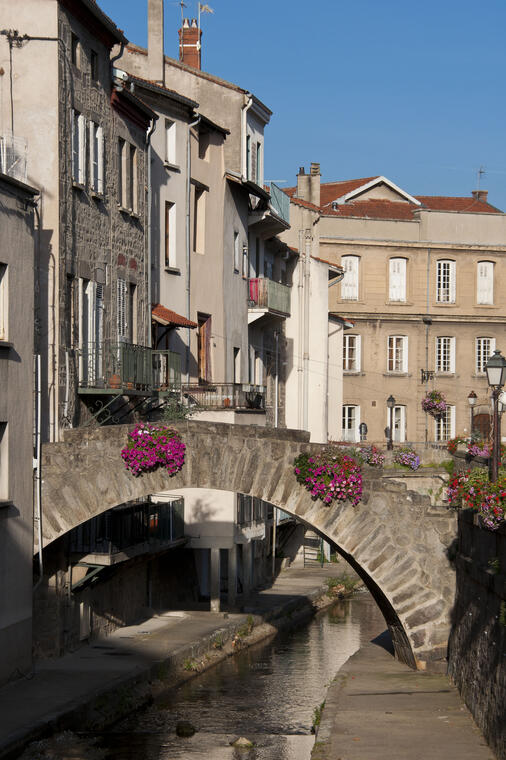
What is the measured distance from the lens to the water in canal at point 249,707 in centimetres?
2044

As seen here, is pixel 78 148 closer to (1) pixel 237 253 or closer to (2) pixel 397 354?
(1) pixel 237 253

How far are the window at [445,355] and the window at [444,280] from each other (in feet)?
6.19

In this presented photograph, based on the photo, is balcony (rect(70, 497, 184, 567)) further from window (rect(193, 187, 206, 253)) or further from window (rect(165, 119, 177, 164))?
window (rect(165, 119, 177, 164))

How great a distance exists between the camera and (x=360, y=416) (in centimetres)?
5750

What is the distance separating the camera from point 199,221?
117ft

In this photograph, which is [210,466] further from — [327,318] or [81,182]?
[327,318]

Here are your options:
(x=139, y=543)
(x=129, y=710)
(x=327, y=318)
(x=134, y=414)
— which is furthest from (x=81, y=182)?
(x=327, y=318)

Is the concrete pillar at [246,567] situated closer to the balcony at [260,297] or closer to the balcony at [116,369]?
the balcony at [260,297]

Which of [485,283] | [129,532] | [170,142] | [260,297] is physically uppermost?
[170,142]

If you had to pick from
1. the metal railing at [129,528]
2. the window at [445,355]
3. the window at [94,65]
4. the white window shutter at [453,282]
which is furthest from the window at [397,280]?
the window at [94,65]

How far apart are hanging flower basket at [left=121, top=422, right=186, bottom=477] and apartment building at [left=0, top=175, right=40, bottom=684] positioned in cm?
174

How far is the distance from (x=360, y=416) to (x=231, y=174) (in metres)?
22.1

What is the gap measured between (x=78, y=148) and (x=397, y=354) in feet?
115

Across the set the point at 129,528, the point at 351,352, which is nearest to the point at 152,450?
the point at 129,528
